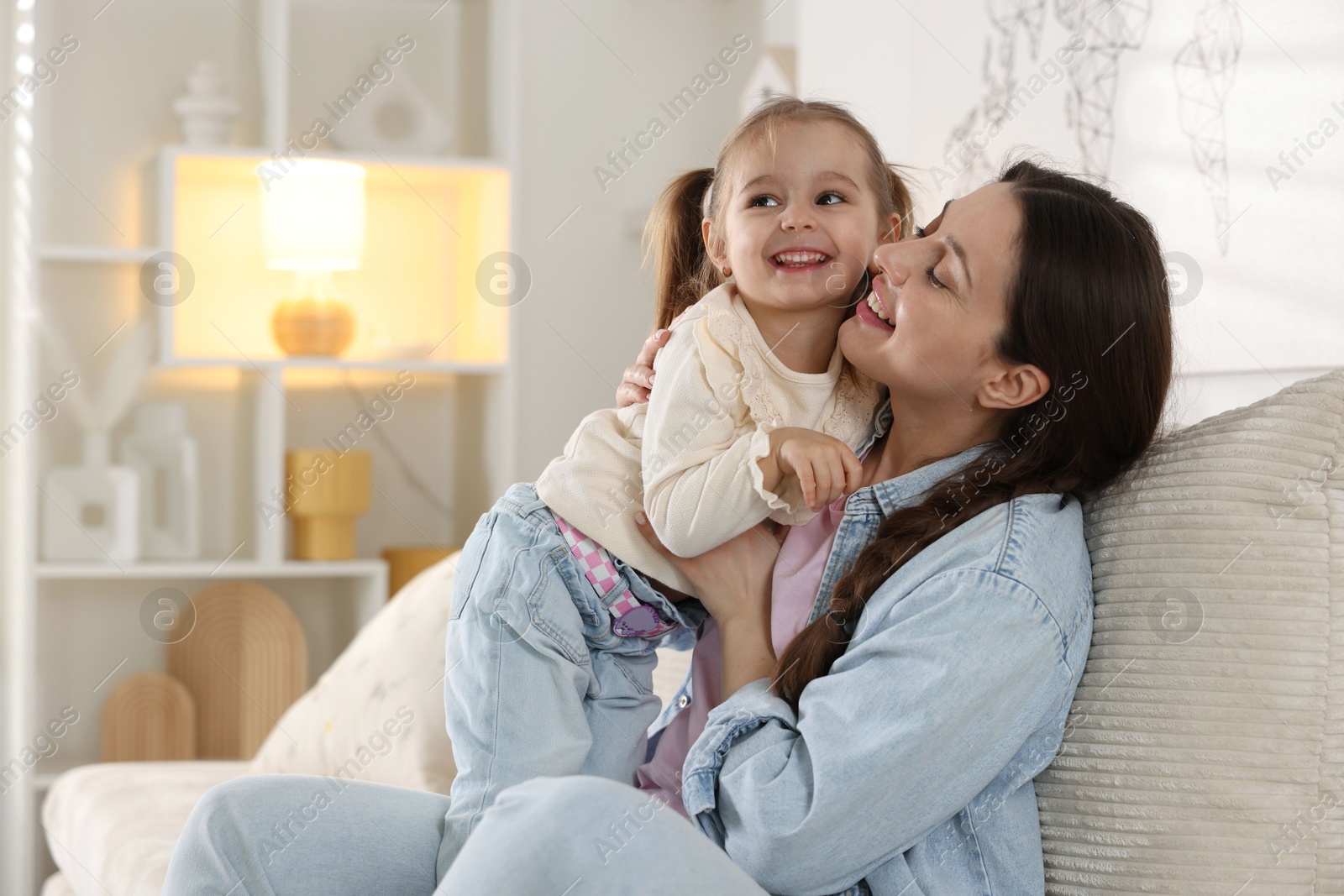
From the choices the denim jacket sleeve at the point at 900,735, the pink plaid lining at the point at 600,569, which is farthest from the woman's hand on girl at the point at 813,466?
the pink plaid lining at the point at 600,569

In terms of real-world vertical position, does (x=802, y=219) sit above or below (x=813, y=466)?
above

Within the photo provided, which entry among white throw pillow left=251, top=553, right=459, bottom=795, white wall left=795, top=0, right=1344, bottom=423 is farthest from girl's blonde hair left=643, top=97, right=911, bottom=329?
white throw pillow left=251, top=553, right=459, bottom=795

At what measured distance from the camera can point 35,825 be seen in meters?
2.72

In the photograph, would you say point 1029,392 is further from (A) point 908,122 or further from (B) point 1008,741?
(A) point 908,122

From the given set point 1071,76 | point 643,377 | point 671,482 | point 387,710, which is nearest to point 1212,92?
point 1071,76

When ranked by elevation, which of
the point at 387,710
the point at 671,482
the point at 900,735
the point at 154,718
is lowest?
the point at 154,718

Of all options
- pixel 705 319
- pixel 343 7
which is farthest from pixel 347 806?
pixel 343 7

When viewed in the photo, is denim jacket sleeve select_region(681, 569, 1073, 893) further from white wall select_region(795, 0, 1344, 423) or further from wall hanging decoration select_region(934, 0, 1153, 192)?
wall hanging decoration select_region(934, 0, 1153, 192)

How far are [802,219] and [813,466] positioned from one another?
29 cm

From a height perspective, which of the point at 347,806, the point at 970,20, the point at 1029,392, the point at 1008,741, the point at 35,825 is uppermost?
the point at 970,20

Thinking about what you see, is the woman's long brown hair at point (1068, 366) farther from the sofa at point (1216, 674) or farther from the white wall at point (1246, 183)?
the white wall at point (1246, 183)

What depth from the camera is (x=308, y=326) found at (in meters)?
2.87

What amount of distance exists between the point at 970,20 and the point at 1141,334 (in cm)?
134

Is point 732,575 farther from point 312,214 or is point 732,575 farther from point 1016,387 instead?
point 312,214
